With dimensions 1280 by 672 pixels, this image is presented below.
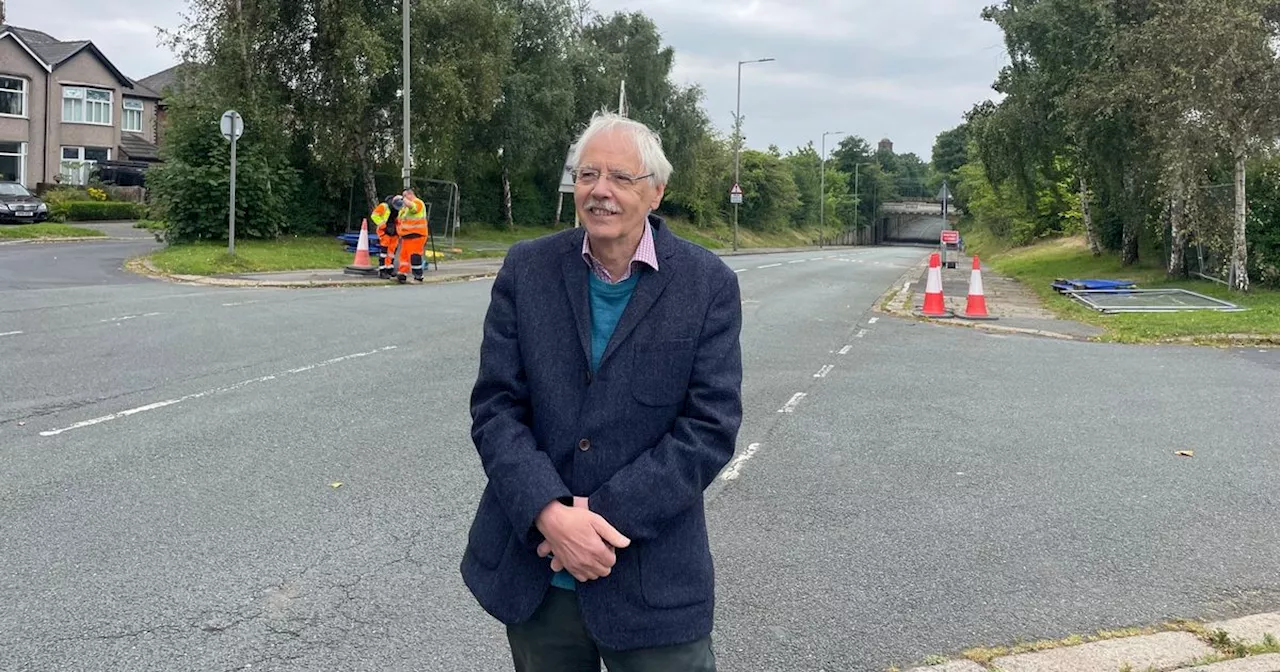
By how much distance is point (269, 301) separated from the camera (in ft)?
54.1

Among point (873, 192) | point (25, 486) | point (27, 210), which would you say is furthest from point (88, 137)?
point (873, 192)

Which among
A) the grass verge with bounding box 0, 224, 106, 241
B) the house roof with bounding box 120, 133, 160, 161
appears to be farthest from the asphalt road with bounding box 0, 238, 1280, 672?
the house roof with bounding box 120, 133, 160, 161

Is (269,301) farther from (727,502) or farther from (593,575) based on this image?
(593,575)

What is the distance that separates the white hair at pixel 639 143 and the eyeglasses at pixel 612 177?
0.09ft

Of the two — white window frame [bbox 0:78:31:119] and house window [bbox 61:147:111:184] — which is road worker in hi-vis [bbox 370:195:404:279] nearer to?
house window [bbox 61:147:111:184]

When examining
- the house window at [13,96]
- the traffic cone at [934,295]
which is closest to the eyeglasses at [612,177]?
Result: the traffic cone at [934,295]

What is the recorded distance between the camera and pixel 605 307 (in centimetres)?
245

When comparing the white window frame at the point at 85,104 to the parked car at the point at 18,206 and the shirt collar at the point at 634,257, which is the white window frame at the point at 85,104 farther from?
the shirt collar at the point at 634,257

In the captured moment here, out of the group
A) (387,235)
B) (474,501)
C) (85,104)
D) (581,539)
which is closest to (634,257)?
(581,539)

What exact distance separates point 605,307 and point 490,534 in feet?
1.92

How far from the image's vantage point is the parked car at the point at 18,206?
36000 mm

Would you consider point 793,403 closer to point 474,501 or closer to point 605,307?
point 474,501

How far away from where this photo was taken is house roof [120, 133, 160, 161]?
57688 millimetres

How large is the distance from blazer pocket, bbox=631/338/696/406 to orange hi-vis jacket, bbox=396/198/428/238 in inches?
706
